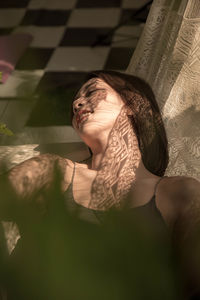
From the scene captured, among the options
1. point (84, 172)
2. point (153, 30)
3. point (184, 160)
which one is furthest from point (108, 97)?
point (153, 30)

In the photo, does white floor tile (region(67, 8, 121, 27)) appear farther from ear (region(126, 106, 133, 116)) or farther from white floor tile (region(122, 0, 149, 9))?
ear (region(126, 106, 133, 116))

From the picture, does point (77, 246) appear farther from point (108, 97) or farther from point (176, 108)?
point (176, 108)

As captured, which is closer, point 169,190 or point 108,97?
point 169,190

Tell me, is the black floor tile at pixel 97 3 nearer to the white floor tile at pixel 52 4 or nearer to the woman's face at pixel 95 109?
the white floor tile at pixel 52 4

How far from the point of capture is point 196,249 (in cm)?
20

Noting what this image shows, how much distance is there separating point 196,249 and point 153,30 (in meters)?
1.50

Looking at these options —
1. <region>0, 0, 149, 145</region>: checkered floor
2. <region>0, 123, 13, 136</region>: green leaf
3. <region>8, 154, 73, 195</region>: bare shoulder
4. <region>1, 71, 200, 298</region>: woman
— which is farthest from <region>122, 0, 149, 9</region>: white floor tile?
<region>8, 154, 73, 195</region>: bare shoulder

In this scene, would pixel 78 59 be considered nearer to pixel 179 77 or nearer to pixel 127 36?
pixel 127 36

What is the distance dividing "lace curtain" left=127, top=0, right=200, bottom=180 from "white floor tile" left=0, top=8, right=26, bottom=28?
1737 mm

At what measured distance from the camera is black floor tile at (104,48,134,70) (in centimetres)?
252

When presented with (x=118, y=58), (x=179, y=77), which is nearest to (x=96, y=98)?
(x=179, y=77)

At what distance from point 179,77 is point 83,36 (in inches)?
61.8

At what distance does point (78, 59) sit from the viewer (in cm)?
269

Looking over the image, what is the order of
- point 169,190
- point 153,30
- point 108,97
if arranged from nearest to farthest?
1. point 169,190
2. point 108,97
3. point 153,30
